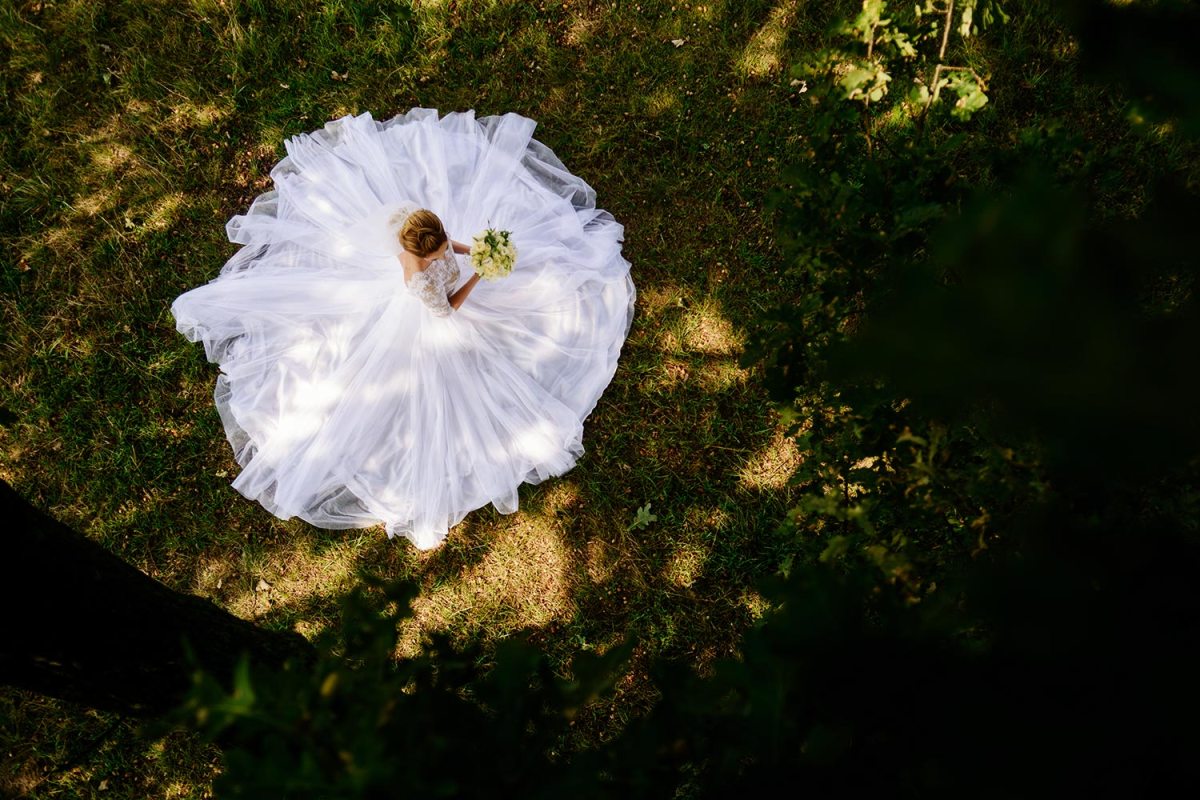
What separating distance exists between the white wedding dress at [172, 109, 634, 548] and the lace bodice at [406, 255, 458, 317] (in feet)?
0.03

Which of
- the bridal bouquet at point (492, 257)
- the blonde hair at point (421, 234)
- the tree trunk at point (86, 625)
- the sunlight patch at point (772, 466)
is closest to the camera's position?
the tree trunk at point (86, 625)

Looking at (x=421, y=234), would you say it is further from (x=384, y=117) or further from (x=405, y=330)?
(x=384, y=117)

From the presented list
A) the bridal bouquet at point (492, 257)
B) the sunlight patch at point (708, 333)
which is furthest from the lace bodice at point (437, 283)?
the sunlight patch at point (708, 333)

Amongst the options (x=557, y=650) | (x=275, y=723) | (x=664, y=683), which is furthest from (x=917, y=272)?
(x=557, y=650)

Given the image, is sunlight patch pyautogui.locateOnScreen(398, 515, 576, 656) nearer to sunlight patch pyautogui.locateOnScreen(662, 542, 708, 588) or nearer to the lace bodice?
sunlight patch pyautogui.locateOnScreen(662, 542, 708, 588)

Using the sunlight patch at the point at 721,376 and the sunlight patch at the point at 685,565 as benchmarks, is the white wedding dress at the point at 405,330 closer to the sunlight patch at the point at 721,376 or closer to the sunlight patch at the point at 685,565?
the sunlight patch at the point at 721,376

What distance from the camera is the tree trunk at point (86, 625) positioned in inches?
85.4

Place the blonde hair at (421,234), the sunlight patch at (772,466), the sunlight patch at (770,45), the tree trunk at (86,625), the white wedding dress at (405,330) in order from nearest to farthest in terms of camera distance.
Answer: the tree trunk at (86,625) → the blonde hair at (421,234) → the white wedding dress at (405,330) → the sunlight patch at (772,466) → the sunlight patch at (770,45)

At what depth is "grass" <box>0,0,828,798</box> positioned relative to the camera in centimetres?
466

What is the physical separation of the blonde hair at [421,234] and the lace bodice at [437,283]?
0.33 ft

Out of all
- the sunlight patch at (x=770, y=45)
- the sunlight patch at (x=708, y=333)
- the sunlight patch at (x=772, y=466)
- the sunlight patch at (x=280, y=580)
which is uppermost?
the sunlight patch at (x=770, y=45)

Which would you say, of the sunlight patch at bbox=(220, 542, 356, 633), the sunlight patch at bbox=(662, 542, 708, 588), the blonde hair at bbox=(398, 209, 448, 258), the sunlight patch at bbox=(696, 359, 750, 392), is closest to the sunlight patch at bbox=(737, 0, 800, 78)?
the sunlight patch at bbox=(696, 359, 750, 392)

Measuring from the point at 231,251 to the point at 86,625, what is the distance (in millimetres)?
3554

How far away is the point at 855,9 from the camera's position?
523cm
